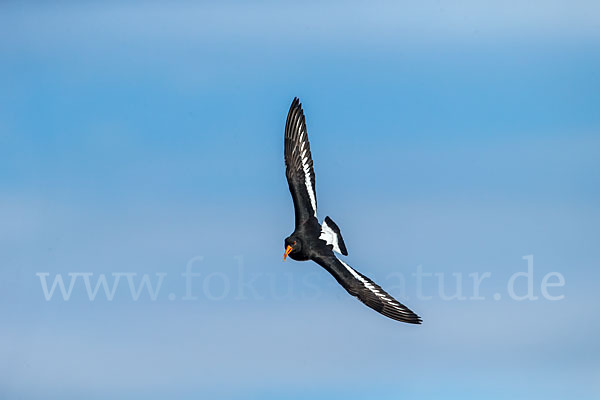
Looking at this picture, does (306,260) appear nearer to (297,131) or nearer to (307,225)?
(307,225)

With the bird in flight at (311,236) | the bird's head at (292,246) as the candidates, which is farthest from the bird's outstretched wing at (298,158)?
the bird's head at (292,246)

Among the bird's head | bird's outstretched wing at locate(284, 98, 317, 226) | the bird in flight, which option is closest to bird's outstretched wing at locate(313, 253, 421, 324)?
the bird in flight

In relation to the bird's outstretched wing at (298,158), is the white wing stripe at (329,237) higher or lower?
lower

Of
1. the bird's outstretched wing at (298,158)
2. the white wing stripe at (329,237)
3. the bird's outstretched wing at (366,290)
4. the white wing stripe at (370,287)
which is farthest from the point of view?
the bird's outstretched wing at (298,158)

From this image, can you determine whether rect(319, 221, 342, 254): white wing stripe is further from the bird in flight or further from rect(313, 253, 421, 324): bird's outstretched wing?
rect(313, 253, 421, 324): bird's outstretched wing

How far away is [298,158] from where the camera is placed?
25.0m

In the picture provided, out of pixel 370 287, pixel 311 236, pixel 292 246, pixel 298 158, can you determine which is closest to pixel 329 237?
pixel 311 236

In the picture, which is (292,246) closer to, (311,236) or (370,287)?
(311,236)

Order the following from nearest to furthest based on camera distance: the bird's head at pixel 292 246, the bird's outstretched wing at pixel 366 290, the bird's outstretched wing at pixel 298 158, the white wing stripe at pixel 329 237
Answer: the bird's outstretched wing at pixel 366 290 → the bird's head at pixel 292 246 → the white wing stripe at pixel 329 237 → the bird's outstretched wing at pixel 298 158

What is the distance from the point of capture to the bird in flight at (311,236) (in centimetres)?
2103

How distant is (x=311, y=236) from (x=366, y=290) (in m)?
2.59

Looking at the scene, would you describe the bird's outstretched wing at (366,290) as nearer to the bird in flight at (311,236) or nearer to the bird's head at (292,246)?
the bird in flight at (311,236)

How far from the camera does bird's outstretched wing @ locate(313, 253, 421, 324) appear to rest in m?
20.5

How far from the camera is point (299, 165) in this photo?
24938mm
